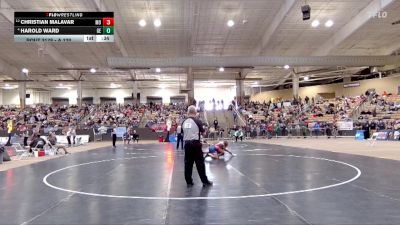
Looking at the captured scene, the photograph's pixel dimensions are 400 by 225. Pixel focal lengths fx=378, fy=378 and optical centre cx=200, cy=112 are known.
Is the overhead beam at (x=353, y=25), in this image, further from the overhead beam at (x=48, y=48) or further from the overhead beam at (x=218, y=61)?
the overhead beam at (x=48, y=48)

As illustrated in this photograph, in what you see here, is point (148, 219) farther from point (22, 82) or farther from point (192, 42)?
point (22, 82)

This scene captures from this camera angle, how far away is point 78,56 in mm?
40250

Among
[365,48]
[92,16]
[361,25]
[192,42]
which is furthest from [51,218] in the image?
[365,48]

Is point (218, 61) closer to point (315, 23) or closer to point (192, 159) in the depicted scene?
point (315, 23)

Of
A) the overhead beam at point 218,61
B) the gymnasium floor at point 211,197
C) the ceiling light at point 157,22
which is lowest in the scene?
the gymnasium floor at point 211,197

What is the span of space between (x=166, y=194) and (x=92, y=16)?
31.3ft

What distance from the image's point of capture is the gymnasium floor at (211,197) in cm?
516

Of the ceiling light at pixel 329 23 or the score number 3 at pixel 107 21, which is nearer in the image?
the score number 3 at pixel 107 21
